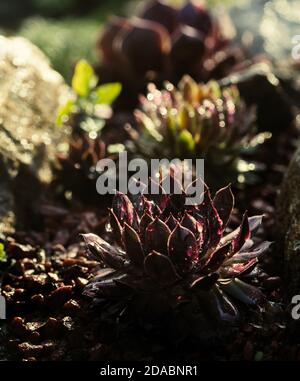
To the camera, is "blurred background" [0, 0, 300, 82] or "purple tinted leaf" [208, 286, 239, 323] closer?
"purple tinted leaf" [208, 286, 239, 323]

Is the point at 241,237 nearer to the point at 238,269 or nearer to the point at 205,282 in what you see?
the point at 238,269

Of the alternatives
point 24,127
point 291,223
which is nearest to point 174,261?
point 291,223

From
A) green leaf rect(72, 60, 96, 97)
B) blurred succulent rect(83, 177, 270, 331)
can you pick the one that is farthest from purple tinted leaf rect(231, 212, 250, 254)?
green leaf rect(72, 60, 96, 97)

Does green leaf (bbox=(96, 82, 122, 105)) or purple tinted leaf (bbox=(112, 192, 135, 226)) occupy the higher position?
green leaf (bbox=(96, 82, 122, 105))

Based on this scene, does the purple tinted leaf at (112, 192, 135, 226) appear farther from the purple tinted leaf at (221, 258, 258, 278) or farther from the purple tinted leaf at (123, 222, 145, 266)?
the purple tinted leaf at (221, 258, 258, 278)
